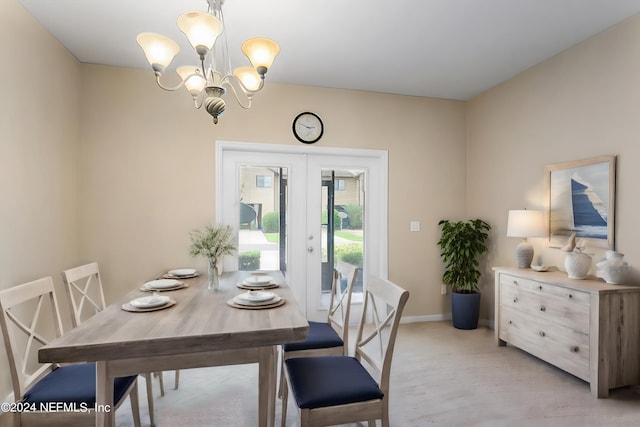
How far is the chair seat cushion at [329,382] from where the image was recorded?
1.48 metres

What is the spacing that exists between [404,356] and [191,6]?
330cm

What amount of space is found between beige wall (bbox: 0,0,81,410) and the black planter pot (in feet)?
12.8

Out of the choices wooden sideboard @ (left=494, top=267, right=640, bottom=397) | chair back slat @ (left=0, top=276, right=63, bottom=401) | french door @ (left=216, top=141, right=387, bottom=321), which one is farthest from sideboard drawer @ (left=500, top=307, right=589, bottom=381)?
chair back slat @ (left=0, top=276, right=63, bottom=401)

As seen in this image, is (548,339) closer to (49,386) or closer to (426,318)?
(426,318)

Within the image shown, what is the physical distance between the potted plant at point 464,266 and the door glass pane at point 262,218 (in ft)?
6.27

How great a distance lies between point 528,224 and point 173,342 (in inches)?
121

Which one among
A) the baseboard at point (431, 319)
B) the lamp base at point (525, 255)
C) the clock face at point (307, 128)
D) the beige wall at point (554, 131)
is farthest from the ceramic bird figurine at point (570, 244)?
the clock face at point (307, 128)

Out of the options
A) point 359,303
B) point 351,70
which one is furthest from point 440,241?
point 351,70

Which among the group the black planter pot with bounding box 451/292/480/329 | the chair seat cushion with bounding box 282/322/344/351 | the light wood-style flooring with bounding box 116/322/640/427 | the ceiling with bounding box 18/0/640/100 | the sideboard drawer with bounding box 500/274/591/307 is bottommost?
the light wood-style flooring with bounding box 116/322/640/427

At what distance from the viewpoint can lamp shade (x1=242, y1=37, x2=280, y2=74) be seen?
1.81m

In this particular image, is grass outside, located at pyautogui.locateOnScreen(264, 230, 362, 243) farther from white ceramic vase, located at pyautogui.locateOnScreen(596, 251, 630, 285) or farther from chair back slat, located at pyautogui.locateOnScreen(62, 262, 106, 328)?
white ceramic vase, located at pyautogui.locateOnScreen(596, 251, 630, 285)

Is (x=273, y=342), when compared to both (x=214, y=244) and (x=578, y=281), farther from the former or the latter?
(x=578, y=281)

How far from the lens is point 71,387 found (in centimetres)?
152

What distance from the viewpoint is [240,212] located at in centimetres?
367
